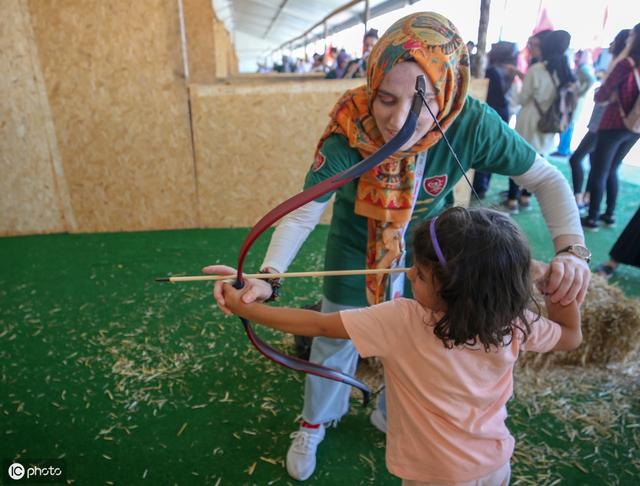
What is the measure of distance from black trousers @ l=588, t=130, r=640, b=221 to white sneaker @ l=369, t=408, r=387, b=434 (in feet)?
10.9

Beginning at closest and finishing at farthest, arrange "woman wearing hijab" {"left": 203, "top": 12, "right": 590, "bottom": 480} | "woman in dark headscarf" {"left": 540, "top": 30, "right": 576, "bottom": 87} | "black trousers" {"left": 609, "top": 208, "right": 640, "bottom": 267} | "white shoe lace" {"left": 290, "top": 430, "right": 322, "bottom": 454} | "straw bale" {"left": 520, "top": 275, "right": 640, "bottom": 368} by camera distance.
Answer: "woman wearing hijab" {"left": 203, "top": 12, "right": 590, "bottom": 480} < "white shoe lace" {"left": 290, "top": 430, "right": 322, "bottom": 454} < "straw bale" {"left": 520, "top": 275, "right": 640, "bottom": 368} < "black trousers" {"left": 609, "top": 208, "right": 640, "bottom": 267} < "woman in dark headscarf" {"left": 540, "top": 30, "right": 576, "bottom": 87}

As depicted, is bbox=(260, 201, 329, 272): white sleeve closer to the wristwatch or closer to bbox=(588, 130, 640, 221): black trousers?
the wristwatch

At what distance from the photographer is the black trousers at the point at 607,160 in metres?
3.82

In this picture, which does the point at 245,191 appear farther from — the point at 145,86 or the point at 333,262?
the point at 333,262

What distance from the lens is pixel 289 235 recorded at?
1.24m

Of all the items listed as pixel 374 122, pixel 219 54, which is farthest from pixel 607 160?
pixel 219 54

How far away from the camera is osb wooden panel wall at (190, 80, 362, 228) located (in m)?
3.78

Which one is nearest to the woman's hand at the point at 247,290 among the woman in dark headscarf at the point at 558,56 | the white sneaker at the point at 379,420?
the white sneaker at the point at 379,420

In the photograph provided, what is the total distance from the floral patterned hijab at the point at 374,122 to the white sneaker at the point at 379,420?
0.69m

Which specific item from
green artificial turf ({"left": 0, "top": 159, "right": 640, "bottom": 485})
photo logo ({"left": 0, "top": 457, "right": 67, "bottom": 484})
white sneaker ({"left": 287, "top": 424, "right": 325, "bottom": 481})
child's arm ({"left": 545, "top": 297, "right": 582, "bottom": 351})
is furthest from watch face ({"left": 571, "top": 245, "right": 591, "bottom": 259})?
photo logo ({"left": 0, "top": 457, "right": 67, "bottom": 484})

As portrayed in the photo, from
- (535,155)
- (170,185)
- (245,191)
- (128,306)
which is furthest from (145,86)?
(535,155)

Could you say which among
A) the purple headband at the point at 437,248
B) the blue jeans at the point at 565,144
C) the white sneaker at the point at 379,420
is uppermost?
the purple headband at the point at 437,248

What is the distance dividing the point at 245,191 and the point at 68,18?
1.89 m

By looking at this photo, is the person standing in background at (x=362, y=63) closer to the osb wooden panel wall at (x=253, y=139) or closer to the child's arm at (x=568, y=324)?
the osb wooden panel wall at (x=253, y=139)
